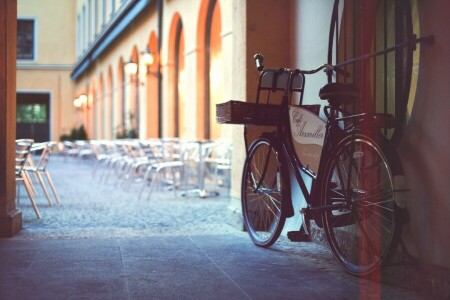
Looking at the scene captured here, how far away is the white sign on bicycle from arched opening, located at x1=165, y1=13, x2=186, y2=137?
11101mm

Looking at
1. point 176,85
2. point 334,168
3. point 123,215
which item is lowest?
point 123,215

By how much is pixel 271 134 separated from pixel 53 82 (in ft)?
100

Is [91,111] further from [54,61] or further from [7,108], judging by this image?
[7,108]

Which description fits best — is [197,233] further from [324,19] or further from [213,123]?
[213,123]

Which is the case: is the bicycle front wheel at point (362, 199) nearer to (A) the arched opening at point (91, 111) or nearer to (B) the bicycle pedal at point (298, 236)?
(B) the bicycle pedal at point (298, 236)

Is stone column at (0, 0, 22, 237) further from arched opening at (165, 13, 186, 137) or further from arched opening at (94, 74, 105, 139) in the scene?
arched opening at (94, 74, 105, 139)

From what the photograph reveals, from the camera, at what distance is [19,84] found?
33.4 m

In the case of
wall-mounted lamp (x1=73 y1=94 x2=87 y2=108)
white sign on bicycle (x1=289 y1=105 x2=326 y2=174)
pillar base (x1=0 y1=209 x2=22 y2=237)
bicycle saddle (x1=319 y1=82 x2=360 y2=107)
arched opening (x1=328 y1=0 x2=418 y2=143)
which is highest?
wall-mounted lamp (x1=73 y1=94 x2=87 y2=108)

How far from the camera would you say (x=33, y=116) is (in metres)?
34.5

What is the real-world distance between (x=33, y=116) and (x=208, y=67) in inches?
905

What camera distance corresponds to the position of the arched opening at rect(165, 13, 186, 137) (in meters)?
15.5

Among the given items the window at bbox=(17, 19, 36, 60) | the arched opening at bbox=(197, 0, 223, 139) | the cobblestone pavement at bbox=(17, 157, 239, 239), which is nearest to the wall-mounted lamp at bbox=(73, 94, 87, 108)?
the window at bbox=(17, 19, 36, 60)

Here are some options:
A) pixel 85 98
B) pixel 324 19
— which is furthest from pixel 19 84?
pixel 324 19

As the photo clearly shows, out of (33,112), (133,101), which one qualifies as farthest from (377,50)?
(33,112)
